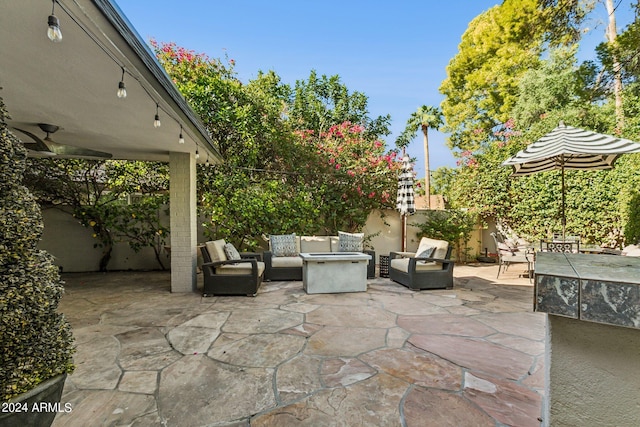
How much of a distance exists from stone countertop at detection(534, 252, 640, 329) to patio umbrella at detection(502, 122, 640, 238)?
4411 mm

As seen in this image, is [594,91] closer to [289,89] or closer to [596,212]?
[596,212]

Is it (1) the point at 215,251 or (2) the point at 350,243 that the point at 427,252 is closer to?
(2) the point at 350,243

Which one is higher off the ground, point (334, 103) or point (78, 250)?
point (334, 103)

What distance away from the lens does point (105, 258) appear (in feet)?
23.9

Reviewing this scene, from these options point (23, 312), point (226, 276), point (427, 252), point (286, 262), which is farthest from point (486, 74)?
point (23, 312)

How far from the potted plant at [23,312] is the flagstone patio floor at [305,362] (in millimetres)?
581

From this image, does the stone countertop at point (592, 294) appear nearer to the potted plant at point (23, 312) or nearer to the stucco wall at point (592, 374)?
the stucco wall at point (592, 374)

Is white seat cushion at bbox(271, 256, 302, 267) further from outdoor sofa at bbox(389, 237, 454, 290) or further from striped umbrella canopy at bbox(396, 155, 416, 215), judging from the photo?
striped umbrella canopy at bbox(396, 155, 416, 215)

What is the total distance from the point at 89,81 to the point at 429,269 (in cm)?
513

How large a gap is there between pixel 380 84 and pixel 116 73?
35.4 feet

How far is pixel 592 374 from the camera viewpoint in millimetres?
814

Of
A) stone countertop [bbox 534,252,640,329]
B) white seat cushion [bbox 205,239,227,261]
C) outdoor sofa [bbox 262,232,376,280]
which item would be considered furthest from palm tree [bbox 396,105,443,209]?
stone countertop [bbox 534,252,640,329]

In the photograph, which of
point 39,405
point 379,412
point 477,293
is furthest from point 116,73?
point 477,293

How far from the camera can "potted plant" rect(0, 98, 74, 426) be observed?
1.34m
